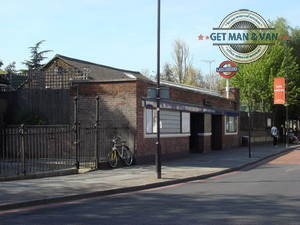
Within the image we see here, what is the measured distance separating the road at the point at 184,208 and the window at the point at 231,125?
16975 mm

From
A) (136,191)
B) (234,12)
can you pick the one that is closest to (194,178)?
(136,191)

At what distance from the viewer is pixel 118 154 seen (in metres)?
15.9

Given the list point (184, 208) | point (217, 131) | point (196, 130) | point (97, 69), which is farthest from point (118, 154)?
point (97, 69)

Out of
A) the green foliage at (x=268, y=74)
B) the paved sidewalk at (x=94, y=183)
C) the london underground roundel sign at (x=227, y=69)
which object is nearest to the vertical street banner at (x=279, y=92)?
the london underground roundel sign at (x=227, y=69)

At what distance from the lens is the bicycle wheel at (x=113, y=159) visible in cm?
1539

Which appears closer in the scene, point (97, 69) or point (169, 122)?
point (169, 122)

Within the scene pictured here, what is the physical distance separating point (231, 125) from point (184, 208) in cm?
2215

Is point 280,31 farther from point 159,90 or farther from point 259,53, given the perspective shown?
point 159,90

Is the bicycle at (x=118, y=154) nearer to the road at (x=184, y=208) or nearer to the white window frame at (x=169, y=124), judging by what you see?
the white window frame at (x=169, y=124)

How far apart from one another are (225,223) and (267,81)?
1416 inches

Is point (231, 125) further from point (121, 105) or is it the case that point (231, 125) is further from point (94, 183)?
point (94, 183)

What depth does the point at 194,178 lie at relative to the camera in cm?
1334

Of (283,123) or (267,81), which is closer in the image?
(267,81)

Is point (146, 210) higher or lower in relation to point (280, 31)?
lower
